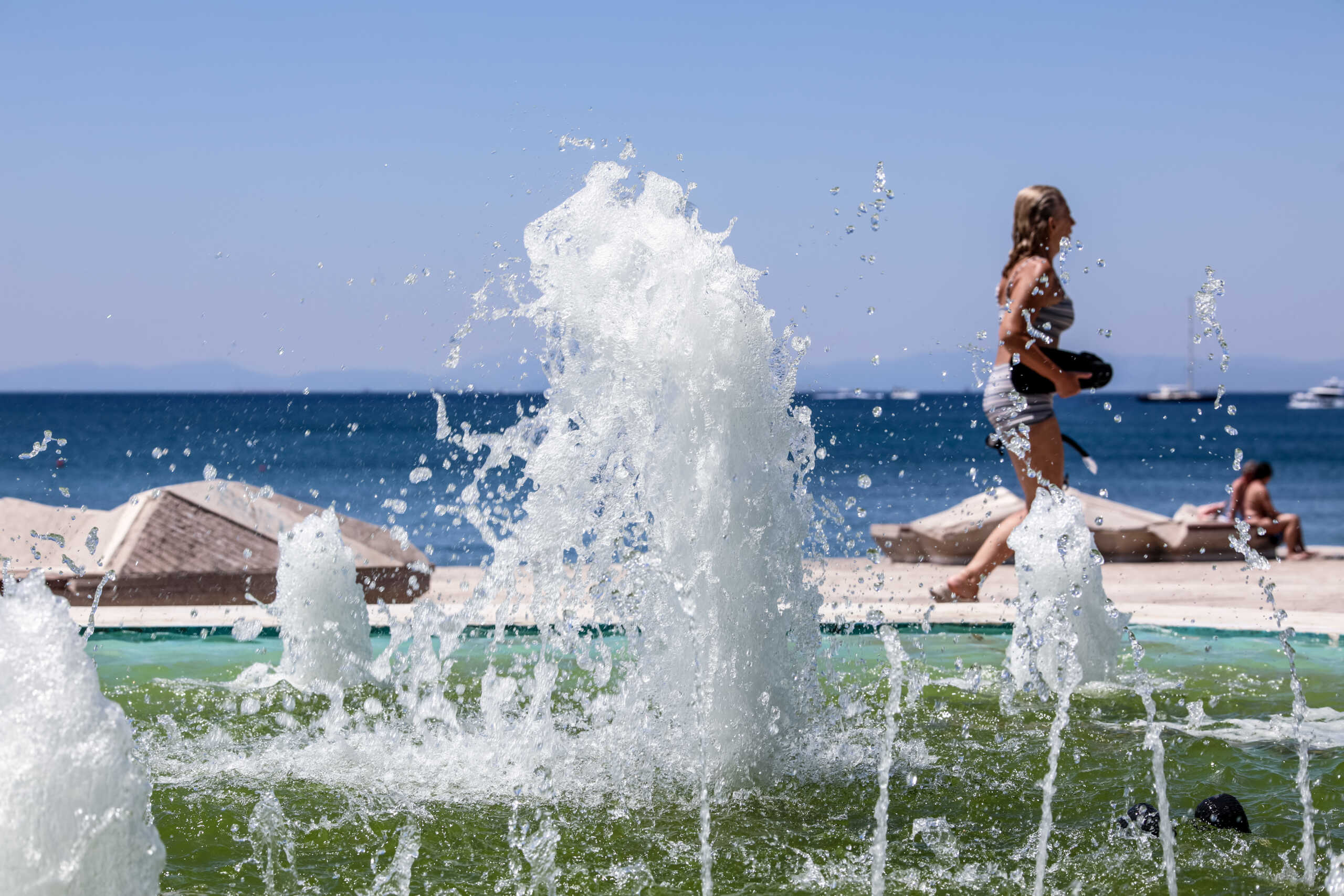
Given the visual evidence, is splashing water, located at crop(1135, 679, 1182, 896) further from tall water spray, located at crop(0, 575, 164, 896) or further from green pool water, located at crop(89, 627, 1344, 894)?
tall water spray, located at crop(0, 575, 164, 896)

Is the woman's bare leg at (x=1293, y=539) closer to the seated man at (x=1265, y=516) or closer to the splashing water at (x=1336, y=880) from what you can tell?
the seated man at (x=1265, y=516)

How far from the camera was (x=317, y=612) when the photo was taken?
192 inches

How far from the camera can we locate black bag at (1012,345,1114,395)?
5484mm

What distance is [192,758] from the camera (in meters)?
3.59

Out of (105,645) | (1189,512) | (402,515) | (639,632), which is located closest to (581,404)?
(639,632)

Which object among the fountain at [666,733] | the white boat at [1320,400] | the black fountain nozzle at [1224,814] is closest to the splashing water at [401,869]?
the fountain at [666,733]

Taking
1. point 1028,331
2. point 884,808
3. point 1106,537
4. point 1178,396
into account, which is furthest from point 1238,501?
point 1178,396

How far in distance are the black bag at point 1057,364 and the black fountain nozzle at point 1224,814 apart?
269 centimetres

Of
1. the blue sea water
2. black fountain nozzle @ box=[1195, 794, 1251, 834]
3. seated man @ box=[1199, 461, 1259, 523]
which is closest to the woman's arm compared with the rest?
black fountain nozzle @ box=[1195, 794, 1251, 834]

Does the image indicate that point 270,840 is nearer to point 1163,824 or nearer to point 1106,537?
point 1163,824

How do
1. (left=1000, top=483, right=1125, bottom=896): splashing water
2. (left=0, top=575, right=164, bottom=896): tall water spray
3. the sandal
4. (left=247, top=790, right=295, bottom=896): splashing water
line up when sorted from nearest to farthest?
1. (left=0, top=575, right=164, bottom=896): tall water spray
2. (left=247, top=790, right=295, bottom=896): splashing water
3. (left=1000, top=483, right=1125, bottom=896): splashing water
4. the sandal

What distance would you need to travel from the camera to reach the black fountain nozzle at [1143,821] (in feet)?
9.54

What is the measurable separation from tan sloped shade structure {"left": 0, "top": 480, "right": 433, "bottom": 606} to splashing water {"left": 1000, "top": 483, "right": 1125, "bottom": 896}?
3877 mm

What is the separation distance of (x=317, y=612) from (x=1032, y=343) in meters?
3.25
